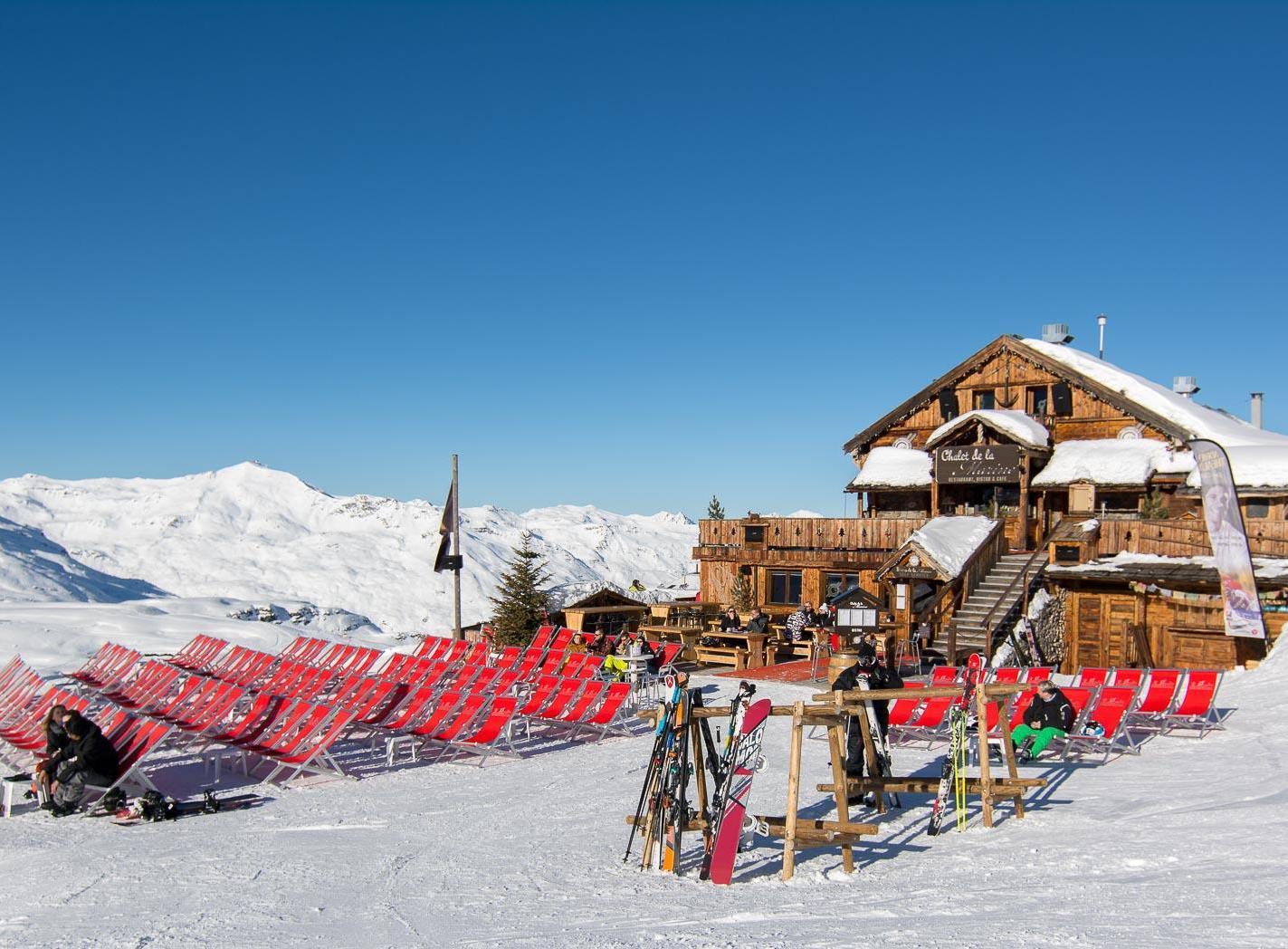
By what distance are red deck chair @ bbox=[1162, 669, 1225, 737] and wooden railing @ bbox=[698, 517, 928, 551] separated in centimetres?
1164

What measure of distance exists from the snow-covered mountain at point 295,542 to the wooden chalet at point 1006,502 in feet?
177

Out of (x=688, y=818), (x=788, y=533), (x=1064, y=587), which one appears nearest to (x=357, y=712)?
(x=688, y=818)

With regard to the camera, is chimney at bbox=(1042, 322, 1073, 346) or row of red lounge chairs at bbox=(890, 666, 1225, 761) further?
chimney at bbox=(1042, 322, 1073, 346)

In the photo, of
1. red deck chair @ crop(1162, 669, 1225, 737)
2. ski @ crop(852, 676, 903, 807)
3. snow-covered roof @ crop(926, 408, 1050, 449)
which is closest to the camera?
ski @ crop(852, 676, 903, 807)

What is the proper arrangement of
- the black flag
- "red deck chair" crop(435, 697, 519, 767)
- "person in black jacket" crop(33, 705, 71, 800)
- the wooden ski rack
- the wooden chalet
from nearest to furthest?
the wooden ski rack
"person in black jacket" crop(33, 705, 71, 800)
"red deck chair" crop(435, 697, 519, 767)
the black flag
the wooden chalet

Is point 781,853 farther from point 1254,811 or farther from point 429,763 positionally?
point 429,763

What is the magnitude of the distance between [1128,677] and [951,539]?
29.0 ft

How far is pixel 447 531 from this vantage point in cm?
1962

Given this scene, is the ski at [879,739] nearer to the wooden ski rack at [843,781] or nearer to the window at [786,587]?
the wooden ski rack at [843,781]

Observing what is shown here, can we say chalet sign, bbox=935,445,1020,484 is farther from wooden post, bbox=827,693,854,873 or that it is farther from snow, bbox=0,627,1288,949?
wooden post, bbox=827,693,854,873

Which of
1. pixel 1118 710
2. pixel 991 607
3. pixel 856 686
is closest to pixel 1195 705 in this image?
pixel 1118 710

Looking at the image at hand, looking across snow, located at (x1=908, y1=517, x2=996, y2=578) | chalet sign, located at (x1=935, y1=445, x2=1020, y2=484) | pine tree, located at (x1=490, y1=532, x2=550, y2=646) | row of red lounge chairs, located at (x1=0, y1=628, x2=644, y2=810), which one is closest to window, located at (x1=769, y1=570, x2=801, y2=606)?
chalet sign, located at (x1=935, y1=445, x2=1020, y2=484)

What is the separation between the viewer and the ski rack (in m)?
7.89

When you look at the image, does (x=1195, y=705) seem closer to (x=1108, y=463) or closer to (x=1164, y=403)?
(x=1108, y=463)
